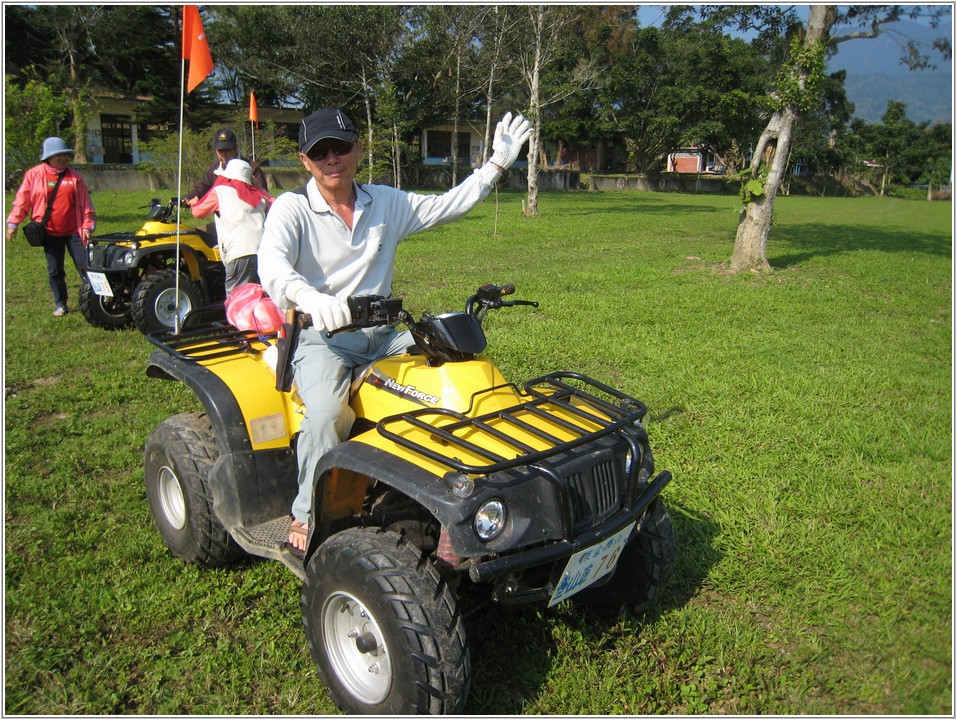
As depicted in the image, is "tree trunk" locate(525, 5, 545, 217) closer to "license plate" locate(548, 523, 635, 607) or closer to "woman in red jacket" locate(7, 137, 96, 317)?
"woman in red jacket" locate(7, 137, 96, 317)

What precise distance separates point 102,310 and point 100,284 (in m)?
0.45

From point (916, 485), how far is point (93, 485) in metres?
5.01

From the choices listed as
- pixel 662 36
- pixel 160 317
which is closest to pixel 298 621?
pixel 160 317

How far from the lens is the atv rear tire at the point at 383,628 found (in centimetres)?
237

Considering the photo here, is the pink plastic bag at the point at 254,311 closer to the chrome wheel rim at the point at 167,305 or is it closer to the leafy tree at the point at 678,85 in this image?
the chrome wheel rim at the point at 167,305

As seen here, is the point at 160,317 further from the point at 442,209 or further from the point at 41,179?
the point at 442,209

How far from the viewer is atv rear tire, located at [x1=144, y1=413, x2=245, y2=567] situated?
349cm

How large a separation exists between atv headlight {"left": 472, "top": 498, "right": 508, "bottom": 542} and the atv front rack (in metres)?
0.12

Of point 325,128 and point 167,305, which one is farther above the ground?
point 325,128

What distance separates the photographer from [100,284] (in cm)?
768

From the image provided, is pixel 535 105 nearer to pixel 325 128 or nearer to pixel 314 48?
pixel 314 48

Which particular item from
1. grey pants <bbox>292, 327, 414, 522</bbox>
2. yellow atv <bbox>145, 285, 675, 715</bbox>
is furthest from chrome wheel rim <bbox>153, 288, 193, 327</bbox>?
grey pants <bbox>292, 327, 414, 522</bbox>

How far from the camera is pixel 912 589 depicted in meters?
3.50

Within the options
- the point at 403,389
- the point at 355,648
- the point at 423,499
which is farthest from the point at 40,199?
the point at 423,499
